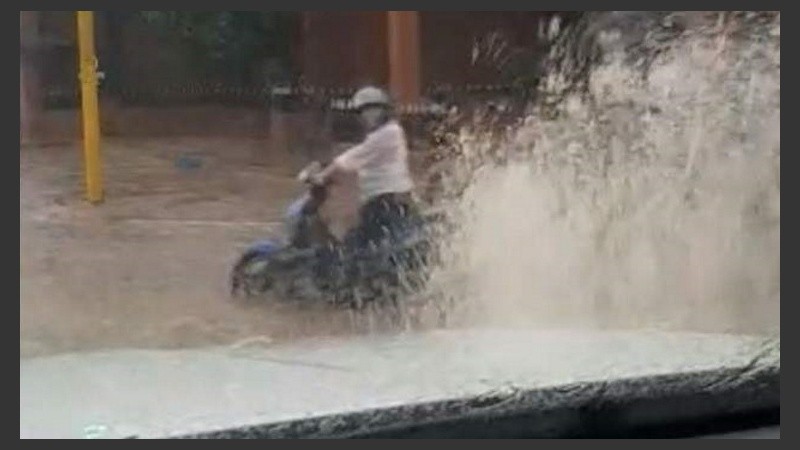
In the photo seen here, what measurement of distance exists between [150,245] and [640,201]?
51.7 inches

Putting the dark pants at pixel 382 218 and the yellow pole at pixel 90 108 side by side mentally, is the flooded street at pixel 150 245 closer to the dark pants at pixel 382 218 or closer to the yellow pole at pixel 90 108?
the yellow pole at pixel 90 108

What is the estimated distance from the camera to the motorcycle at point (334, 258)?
3.69 metres

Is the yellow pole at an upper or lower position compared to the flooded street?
upper

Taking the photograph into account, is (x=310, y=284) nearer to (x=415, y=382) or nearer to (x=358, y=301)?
(x=358, y=301)

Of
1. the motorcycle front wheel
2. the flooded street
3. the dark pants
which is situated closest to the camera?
the flooded street

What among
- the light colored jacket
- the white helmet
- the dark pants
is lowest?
the dark pants

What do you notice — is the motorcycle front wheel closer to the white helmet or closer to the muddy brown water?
the muddy brown water

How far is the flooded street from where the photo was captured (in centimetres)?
340

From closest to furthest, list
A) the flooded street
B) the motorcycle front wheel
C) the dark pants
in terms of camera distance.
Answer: the flooded street → the motorcycle front wheel → the dark pants

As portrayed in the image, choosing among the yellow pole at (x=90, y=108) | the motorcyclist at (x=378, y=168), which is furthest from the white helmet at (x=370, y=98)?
the yellow pole at (x=90, y=108)

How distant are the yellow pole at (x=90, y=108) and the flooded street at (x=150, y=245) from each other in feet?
0.09

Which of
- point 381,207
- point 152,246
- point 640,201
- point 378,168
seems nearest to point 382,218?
point 381,207

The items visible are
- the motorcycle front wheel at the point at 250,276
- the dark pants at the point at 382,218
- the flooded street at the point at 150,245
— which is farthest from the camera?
the dark pants at the point at 382,218

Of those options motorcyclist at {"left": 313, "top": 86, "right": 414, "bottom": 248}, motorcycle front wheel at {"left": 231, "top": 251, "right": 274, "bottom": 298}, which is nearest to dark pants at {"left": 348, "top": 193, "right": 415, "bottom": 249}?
motorcyclist at {"left": 313, "top": 86, "right": 414, "bottom": 248}
